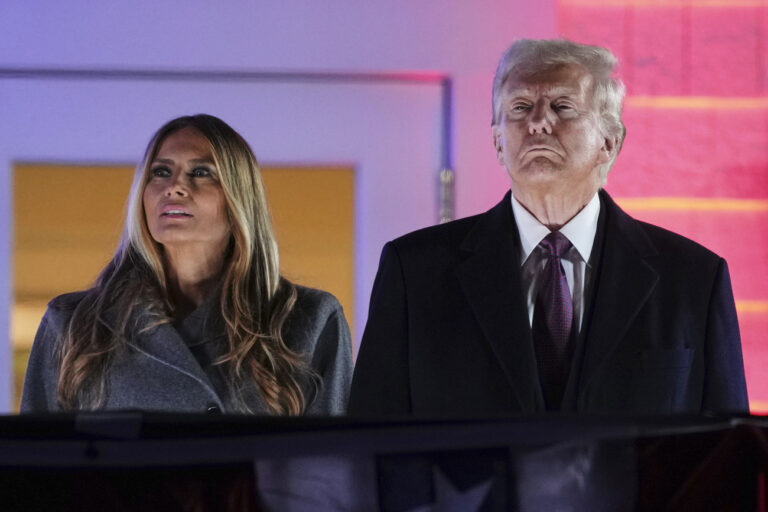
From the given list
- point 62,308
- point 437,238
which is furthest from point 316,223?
point 437,238

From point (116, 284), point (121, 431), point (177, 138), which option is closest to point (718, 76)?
point (177, 138)

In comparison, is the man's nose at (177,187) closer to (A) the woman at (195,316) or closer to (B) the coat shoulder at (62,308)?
(A) the woman at (195,316)

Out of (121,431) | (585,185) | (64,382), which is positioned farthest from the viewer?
(64,382)

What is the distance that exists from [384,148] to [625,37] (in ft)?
2.46

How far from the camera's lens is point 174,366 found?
188 cm

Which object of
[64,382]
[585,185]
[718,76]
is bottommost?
[64,382]

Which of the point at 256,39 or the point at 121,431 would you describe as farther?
the point at 256,39

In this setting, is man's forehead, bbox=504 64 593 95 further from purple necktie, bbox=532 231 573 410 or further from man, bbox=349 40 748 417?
purple necktie, bbox=532 231 573 410

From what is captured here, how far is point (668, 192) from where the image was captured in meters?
2.79

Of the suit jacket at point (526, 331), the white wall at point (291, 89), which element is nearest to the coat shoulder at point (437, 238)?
the suit jacket at point (526, 331)

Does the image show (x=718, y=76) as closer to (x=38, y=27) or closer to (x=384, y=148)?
(x=384, y=148)

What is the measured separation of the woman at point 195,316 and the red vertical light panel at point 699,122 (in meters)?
1.18

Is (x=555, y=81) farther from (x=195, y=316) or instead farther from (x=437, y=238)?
(x=195, y=316)

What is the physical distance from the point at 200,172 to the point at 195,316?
29 cm
